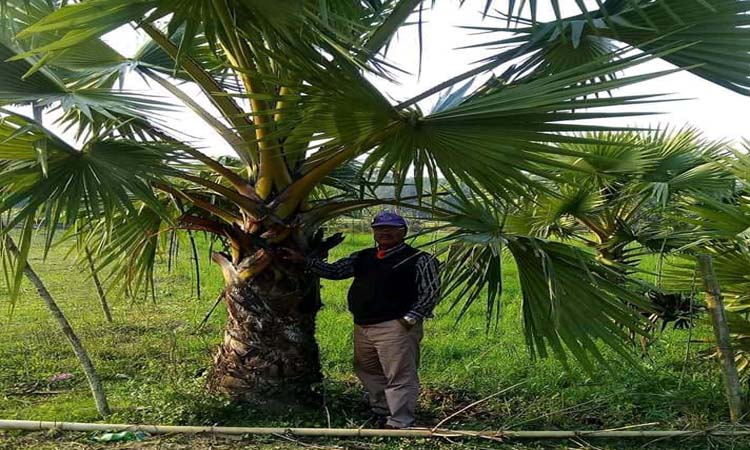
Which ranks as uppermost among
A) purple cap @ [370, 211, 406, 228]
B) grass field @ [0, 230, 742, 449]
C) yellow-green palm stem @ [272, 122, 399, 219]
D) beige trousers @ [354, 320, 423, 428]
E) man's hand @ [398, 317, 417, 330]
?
yellow-green palm stem @ [272, 122, 399, 219]

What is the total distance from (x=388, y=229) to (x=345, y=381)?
1.71m

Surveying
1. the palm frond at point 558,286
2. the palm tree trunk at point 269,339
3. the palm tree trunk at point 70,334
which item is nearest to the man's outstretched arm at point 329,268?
the palm tree trunk at point 269,339

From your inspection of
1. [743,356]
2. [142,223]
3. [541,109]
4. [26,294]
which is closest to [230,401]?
[142,223]

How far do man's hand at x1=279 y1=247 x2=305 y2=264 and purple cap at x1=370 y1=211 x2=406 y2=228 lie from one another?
0.46 metres

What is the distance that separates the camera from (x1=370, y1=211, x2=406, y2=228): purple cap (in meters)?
4.16

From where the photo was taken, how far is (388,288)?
4133mm

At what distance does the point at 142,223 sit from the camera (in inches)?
193

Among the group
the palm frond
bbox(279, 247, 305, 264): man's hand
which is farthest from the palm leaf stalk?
the palm frond

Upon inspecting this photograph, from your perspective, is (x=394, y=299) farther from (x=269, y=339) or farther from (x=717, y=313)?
(x=717, y=313)

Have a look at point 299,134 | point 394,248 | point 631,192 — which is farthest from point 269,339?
A: point 631,192

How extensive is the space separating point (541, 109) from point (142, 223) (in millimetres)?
3095

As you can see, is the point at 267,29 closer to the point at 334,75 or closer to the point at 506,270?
the point at 334,75

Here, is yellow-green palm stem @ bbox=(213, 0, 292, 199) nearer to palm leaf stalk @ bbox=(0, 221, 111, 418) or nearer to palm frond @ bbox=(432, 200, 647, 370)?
palm frond @ bbox=(432, 200, 647, 370)

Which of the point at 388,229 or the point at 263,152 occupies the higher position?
the point at 263,152
